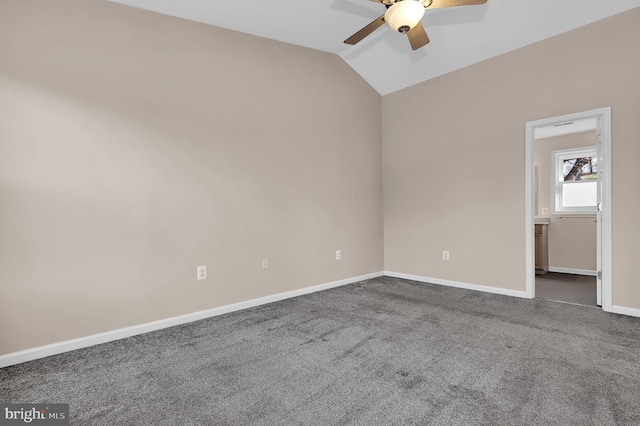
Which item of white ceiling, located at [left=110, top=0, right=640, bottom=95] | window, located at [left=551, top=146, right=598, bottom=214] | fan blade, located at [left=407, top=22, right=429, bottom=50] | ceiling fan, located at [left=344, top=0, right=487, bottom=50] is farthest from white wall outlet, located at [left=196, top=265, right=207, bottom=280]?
window, located at [left=551, top=146, right=598, bottom=214]

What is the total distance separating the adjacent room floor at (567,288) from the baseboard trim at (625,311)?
1.02 feet

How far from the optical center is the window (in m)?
5.12

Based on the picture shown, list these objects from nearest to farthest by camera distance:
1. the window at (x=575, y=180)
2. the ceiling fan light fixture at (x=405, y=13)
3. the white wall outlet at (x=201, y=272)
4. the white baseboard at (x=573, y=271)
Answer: the ceiling fan light fixture at (x=405, y=13), the white wall outlet at (x=201, y=272), the white baseboard at (x=573, y=271), the window at (x=575, y=180)

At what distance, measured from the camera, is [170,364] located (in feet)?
7.23

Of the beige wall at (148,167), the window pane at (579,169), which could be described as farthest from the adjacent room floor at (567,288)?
the beige wall at (148,167)

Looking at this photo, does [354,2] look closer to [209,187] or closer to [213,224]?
[209,187]

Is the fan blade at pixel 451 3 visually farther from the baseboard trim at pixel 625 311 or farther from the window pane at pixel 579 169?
the window pane at pixel 579 169

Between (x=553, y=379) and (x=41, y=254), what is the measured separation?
3.54 m

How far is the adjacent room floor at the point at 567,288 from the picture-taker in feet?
11.9

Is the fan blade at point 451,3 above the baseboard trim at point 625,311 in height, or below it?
above

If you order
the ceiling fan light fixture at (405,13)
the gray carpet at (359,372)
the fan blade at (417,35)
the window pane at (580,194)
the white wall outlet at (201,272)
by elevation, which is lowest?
the gray carpet at (359,372)

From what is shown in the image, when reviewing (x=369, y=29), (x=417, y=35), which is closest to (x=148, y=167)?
(x=369, y=29)

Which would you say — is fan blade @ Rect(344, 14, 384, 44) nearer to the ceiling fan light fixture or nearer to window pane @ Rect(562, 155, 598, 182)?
the ceiling fan light fixture

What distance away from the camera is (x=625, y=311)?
9.87 feet
